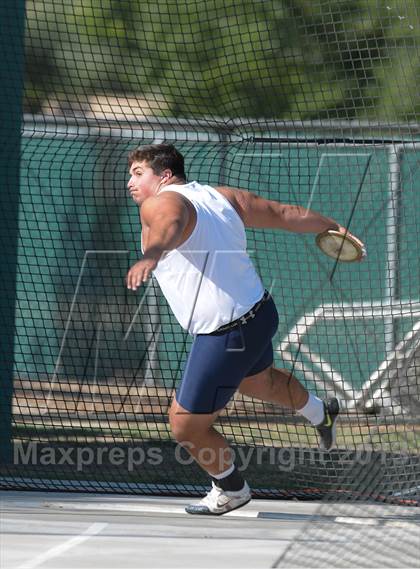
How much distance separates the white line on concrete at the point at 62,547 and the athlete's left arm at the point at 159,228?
1190mm

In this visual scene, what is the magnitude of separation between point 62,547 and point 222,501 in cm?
94

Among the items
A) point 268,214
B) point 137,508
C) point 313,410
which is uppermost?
point 268,214

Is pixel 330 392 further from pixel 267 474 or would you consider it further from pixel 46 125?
pixel 46 125

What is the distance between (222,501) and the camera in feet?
A: 18.9

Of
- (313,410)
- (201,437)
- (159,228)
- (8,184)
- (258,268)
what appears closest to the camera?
(159,228)

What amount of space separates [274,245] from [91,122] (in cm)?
204

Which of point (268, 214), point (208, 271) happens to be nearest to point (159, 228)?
point (208, 271)

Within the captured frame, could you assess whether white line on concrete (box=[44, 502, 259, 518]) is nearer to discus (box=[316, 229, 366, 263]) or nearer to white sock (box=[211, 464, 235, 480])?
white sock (box=[211, 464, 235, 480])

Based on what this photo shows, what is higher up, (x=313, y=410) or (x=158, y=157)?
(x=158, y=157)

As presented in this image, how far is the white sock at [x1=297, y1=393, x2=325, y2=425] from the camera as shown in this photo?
621 centimetres

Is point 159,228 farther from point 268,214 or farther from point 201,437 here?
point 201,437

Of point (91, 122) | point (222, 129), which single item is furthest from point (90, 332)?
point (222, 129)

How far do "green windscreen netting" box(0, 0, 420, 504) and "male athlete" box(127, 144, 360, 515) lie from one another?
111 cm

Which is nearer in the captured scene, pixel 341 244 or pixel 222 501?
pixel 222 501
